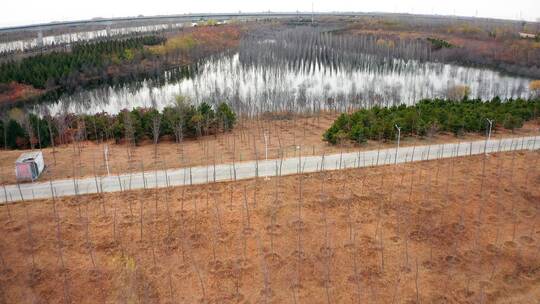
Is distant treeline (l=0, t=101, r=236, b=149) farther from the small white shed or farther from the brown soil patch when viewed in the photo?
the brown soil patch

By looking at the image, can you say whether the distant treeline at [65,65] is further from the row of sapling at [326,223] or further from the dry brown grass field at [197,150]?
the row of sapling at [326,223]

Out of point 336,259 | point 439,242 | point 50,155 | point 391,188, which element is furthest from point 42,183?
point 439,242

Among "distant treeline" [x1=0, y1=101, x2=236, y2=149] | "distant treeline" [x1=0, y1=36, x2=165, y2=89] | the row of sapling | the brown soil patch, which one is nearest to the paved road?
the brown soil patch

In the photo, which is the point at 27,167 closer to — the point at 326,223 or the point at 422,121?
the point at 326,223

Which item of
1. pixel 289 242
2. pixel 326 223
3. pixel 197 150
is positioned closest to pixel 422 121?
pixel 326 223

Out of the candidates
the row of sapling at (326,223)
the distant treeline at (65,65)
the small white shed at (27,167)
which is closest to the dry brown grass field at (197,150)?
the small white shed at (27,167)

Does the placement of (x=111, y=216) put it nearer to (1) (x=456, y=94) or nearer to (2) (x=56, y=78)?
(1) (x=456, y=94)
